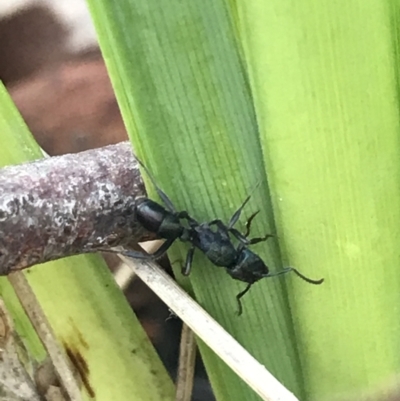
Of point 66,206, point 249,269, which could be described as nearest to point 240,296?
point 249,269

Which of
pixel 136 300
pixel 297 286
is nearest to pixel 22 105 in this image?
pixel 136 300

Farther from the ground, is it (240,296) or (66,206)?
(66,206)

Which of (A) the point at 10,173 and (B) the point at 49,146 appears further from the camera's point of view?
(B) the point at 49,146

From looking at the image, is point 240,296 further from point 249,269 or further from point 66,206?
point 66,206

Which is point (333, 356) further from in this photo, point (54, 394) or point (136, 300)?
point (136, 300)

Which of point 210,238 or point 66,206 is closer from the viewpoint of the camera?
point 66,206
